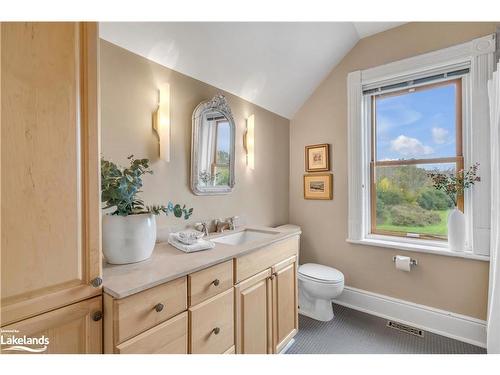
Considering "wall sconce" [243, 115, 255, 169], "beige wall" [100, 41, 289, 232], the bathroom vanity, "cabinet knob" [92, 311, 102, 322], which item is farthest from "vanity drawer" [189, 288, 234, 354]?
"wall sconce" [243, 115, 255, 169]

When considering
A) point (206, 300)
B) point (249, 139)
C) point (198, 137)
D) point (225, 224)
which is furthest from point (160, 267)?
point (249, 139)

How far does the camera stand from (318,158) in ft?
8.91

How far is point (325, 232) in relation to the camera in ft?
8.86

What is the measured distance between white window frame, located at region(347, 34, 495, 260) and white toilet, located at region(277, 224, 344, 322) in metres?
0.53

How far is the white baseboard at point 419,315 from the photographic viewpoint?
1921 mm

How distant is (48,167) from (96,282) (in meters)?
0.45

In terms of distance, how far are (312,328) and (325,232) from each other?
1.00 meters

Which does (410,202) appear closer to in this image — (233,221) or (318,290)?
(318,290)

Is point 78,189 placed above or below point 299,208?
above

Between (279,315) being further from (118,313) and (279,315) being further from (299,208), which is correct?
(299,208)

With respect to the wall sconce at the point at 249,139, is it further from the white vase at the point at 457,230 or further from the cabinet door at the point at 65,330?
the white vase at the point at 457,230

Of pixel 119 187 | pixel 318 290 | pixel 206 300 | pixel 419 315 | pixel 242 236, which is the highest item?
pixel 119 187
